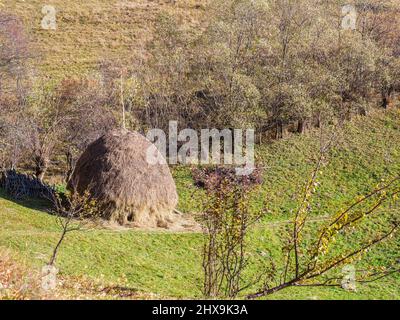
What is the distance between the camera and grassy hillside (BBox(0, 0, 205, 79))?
52406 mm

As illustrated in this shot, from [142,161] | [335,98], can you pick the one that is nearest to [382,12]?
[335,98]

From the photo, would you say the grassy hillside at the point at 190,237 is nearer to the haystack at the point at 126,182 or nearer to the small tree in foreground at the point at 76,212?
the small tree in foreground at the point at 76,212

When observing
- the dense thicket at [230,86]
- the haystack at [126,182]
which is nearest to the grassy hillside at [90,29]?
the dense thicket at [230,86]

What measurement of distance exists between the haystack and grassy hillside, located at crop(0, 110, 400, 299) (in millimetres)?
1364

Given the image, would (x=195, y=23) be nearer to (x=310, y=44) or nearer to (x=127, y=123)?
(x=310, y=44)

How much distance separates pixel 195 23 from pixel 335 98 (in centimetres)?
2757

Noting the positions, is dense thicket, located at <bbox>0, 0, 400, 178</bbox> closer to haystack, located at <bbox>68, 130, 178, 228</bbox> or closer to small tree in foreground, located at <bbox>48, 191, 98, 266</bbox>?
haystack, located at <bbox>68, 130, 178, 228</bbox>

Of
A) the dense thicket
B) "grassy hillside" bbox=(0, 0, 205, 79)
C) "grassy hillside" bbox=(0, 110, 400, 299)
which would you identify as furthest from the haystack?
"grassy hillside" bbox=(0, 0, 205, 79)

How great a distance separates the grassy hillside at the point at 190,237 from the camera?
57.1 ft

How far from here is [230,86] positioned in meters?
37.0

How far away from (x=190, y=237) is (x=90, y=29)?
44.6m

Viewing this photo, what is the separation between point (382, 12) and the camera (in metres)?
51.3

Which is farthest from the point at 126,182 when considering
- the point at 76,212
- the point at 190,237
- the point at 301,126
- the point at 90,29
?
the point at 90,29

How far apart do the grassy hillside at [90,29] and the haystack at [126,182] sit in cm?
2683
